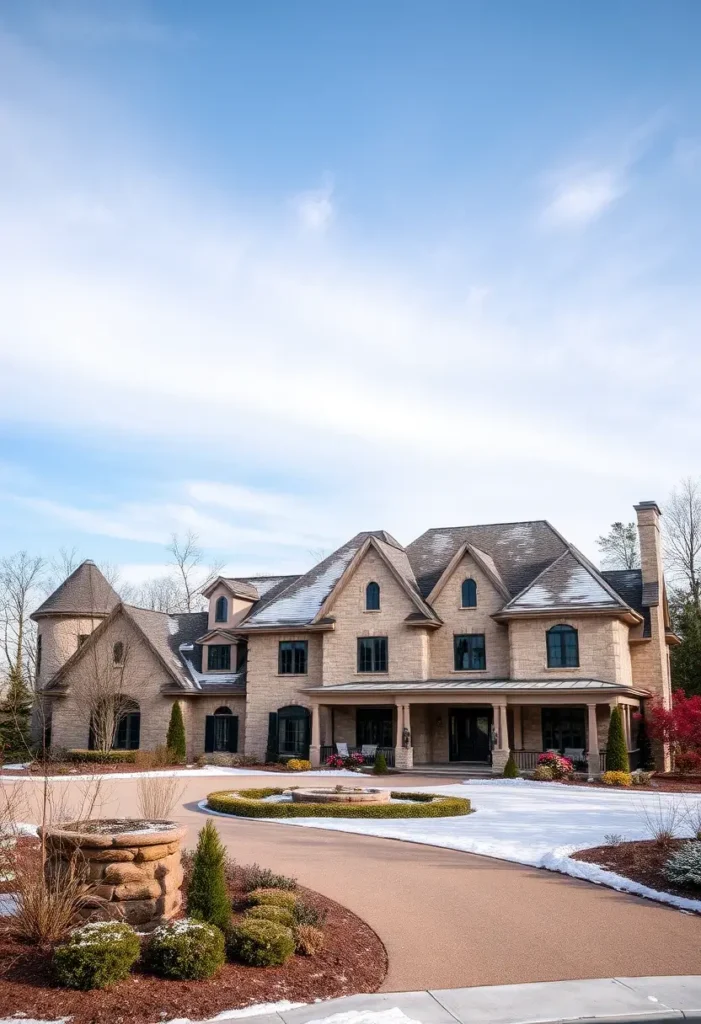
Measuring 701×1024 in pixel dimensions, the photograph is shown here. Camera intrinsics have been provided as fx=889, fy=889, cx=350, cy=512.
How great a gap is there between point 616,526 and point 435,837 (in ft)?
183

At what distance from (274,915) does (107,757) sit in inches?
1135

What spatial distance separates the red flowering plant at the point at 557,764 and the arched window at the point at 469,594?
718cm

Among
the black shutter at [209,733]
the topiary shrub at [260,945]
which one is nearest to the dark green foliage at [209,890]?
the topiary shrub at [260,945]

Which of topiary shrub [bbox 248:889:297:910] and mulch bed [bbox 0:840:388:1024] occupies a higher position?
topiary shrub [bbox 248:889:297:910]

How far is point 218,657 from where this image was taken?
4122cm

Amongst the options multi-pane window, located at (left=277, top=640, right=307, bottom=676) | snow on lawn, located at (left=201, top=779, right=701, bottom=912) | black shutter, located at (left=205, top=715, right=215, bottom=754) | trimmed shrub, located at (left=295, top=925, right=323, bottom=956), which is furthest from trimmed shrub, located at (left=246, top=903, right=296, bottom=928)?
black shutter, located at (left=205, top=715, right=215, bottom=754)

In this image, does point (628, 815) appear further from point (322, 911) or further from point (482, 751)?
point (482, 751)

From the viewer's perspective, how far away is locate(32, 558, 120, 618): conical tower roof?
43.4 meters

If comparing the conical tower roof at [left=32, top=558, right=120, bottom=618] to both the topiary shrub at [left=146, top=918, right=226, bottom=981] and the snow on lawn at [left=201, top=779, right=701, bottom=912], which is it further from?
the topiary shrub at [left=146, top=918, right=226, bottom=981]

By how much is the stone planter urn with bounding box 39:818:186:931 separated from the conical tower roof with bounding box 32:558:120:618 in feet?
115

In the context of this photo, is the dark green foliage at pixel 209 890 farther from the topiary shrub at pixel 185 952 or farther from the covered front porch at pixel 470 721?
the covered front porch at pixel 470 721

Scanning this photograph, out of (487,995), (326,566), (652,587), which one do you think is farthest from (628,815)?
(326,566)

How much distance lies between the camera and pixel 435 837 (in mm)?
16562

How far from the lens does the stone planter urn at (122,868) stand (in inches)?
365
